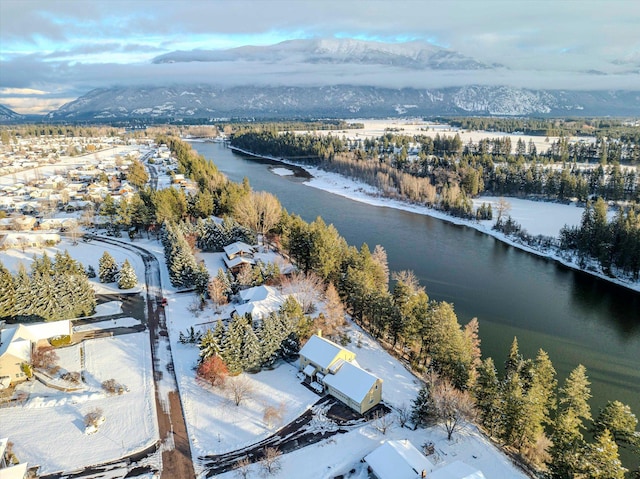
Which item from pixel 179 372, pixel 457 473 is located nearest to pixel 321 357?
pixel 179 372

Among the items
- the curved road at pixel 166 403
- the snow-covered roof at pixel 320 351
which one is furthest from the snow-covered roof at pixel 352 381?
the curved road at pixel 166 403

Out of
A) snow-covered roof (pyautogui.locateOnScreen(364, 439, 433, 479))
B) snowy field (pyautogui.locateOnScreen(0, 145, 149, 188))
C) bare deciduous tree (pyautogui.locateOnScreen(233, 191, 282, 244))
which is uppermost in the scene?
snowy field (pyautogui.locateOnScreen(0, 145, 149, 188))

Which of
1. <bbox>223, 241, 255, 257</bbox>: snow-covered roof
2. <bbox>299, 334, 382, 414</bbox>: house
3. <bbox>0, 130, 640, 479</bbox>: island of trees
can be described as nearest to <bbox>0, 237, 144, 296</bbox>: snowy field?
<bbox>0, 130, 640, 479</bbox>: island of trees

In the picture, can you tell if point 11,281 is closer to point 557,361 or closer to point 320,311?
point 320,311

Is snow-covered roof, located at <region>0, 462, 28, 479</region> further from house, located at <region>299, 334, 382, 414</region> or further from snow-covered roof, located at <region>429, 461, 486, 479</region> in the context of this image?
snow-covered roof, located at <region>429, 461, 486, 479</region>

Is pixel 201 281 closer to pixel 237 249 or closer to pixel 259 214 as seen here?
pixel 237 249

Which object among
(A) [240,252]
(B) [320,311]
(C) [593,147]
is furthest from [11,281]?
(C) [593,147]

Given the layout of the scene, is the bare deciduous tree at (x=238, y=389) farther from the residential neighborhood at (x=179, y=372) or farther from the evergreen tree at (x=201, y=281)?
the evergreen tree at (x=201, y=281)
